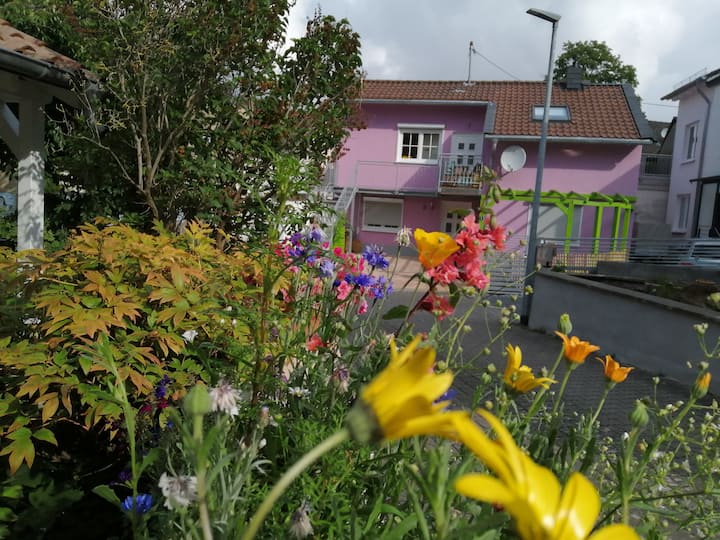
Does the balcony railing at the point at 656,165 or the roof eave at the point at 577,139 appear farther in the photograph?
the balcony railing at the point at 656,165

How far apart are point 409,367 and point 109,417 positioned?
155 centimetres

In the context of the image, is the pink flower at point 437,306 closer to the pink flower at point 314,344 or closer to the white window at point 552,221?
the pink flower at point 314,344

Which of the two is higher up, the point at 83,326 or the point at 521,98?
the point at 521,98

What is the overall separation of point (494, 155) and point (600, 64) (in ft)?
62.9

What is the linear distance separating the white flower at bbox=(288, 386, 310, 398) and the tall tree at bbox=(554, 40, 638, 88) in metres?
33.9

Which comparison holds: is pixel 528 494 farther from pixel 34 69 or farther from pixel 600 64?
pixel 600 64

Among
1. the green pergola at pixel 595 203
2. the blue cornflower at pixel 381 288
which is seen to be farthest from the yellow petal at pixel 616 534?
the green pergola at pixel 595 203

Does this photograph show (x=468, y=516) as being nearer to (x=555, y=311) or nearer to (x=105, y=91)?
(x=105, y=91)

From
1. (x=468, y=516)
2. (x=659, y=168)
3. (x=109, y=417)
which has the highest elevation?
(x=659, y=168)

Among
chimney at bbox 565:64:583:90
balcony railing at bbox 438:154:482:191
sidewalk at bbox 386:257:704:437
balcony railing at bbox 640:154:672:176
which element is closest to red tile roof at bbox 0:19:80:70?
sidewalk at bbox 386:257:704:437

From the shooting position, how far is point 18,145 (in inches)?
162

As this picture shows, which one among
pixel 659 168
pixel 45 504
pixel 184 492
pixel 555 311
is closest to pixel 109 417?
pixel 45 504

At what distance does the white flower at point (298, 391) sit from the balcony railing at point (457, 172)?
1657 centimetres

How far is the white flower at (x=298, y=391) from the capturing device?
4.58 feet
